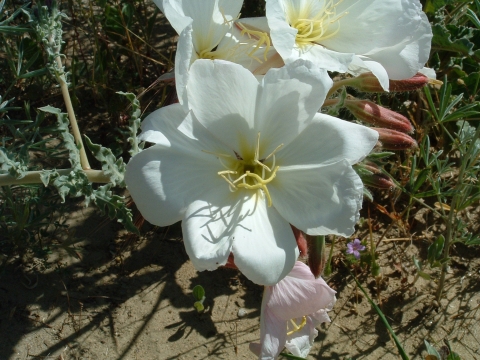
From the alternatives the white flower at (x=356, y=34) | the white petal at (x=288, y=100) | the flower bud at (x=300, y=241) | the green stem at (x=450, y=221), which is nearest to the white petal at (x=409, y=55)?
the white flower at (x=356, y=34)

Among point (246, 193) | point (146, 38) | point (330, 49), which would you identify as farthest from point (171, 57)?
point (246, 193)

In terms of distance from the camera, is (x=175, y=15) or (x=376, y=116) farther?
(x=376, y=116)

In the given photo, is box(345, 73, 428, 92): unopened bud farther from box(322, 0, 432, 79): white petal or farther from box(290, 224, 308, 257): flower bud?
box(290, 224, 308, 257): flower bud

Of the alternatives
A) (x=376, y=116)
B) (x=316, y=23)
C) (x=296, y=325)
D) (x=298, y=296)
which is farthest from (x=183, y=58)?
(x=296, y=325)

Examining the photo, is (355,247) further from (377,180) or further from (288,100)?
(288,100)

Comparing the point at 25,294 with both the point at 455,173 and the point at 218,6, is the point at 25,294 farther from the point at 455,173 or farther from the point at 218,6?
the point at 455,173

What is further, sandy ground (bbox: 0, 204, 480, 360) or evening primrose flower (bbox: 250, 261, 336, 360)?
sandy ground (bbox: 0, 204, 480, 360)

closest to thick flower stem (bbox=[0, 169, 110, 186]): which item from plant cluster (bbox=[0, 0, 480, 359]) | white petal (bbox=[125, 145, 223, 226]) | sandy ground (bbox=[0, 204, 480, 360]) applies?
plant cluster (bbox=[0, 0, 480, 359])
